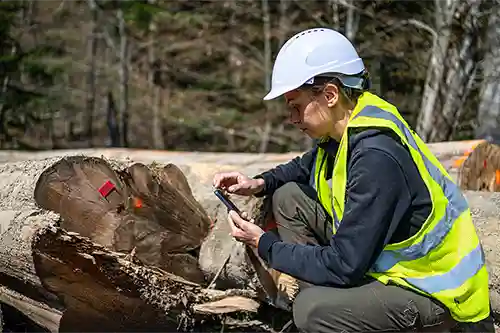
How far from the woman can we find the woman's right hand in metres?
0.46

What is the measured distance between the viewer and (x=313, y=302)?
2.50 meters

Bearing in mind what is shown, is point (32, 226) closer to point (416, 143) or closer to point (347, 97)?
point (347, 97)

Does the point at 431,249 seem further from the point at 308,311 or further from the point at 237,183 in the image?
the point at 237,183

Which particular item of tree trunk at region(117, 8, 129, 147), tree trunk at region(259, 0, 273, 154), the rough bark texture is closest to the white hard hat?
the rough bark texture

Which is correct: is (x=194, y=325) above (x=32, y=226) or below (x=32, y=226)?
below

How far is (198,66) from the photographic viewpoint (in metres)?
16.0

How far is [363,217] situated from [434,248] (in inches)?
13.0

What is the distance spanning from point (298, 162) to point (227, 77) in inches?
476

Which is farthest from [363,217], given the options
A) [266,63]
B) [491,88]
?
[266,63]

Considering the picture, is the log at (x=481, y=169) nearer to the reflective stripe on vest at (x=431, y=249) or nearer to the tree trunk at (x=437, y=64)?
the reflective stripe on vest at (x=431, y=249)

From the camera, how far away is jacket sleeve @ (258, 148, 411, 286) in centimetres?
229

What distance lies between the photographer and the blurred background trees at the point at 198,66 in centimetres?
799

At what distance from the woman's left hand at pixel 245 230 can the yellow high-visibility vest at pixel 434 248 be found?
356 mm

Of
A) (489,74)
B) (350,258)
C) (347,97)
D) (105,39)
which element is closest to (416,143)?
(347,97)
